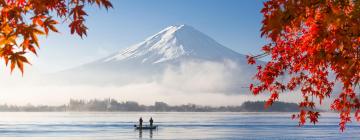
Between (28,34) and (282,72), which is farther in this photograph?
(282,72)

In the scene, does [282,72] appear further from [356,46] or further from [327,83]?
[356,46]

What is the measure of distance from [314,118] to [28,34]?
27.5ft

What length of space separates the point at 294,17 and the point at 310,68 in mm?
6263

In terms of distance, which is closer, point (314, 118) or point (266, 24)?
point (266, 24)

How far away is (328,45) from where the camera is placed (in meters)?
7.64

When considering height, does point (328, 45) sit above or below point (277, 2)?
below

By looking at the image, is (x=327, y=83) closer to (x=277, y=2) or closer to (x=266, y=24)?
(x=277, y=2)

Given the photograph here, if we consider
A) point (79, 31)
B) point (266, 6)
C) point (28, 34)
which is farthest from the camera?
point (266, 6)

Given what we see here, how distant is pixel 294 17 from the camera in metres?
6.71

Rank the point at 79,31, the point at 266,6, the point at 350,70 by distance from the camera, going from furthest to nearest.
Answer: the point at 266,6 < the point at 350,70 < the point at 79,31

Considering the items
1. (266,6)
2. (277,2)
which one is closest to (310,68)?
(266,6)

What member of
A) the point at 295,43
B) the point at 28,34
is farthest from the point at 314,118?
the point at 28,34

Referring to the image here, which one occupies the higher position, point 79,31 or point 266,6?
point 266,6

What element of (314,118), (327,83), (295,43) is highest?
(295,43)
